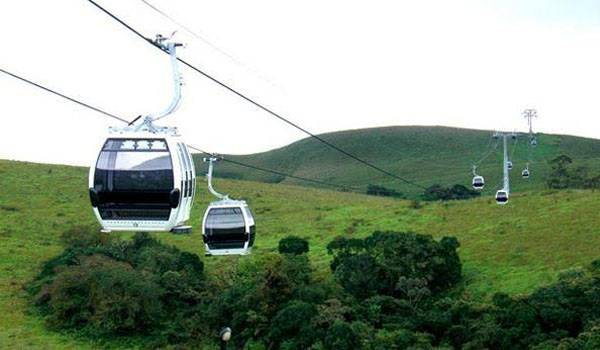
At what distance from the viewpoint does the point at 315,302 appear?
43.4 metres

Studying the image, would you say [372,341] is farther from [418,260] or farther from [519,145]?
[519,145]

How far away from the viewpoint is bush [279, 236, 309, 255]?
56.4 meters

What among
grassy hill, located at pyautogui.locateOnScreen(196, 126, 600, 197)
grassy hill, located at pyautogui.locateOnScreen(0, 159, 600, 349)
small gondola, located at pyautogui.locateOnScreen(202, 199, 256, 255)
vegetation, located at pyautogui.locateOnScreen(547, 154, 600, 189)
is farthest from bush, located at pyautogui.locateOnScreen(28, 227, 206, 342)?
grassy hill, located at pyautogui.locateOnScreen(196, 126, 600, 197)

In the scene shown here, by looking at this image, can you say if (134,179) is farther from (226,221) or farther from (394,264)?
(394,264)

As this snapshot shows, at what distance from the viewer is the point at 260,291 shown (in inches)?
1743

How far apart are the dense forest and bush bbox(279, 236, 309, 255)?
12.9 feet

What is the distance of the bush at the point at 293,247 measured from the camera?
56.4m

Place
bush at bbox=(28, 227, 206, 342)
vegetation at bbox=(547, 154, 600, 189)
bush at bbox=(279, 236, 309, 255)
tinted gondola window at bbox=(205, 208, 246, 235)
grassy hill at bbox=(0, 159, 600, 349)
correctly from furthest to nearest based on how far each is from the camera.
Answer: vegetation at bbox=(547, 154, 600, 189) < bush at bbox=(279, 236, 309, 255) < grassy hill at bbox=(0, 159, 600, 349) < bush at bbox=(28, 227, 206, 342) < tinted gondola window at bbox=(205, 208, 246, 235)

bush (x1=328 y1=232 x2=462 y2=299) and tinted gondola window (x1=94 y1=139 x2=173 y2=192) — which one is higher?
tinted gondola window (x1=94 y1=139 x2=173 y2=192)

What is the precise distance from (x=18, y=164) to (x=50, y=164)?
433cm

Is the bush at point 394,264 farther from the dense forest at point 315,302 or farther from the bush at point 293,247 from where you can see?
the bush at point 293,247

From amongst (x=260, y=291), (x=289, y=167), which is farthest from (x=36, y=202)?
(x=289, y=167)

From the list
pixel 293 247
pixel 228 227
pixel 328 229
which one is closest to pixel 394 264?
pixel 293 247

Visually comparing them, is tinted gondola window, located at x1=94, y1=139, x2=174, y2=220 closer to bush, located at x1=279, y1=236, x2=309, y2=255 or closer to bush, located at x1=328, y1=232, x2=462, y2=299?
bush, located at x1=328, y1=232, x2=462, y2=299
